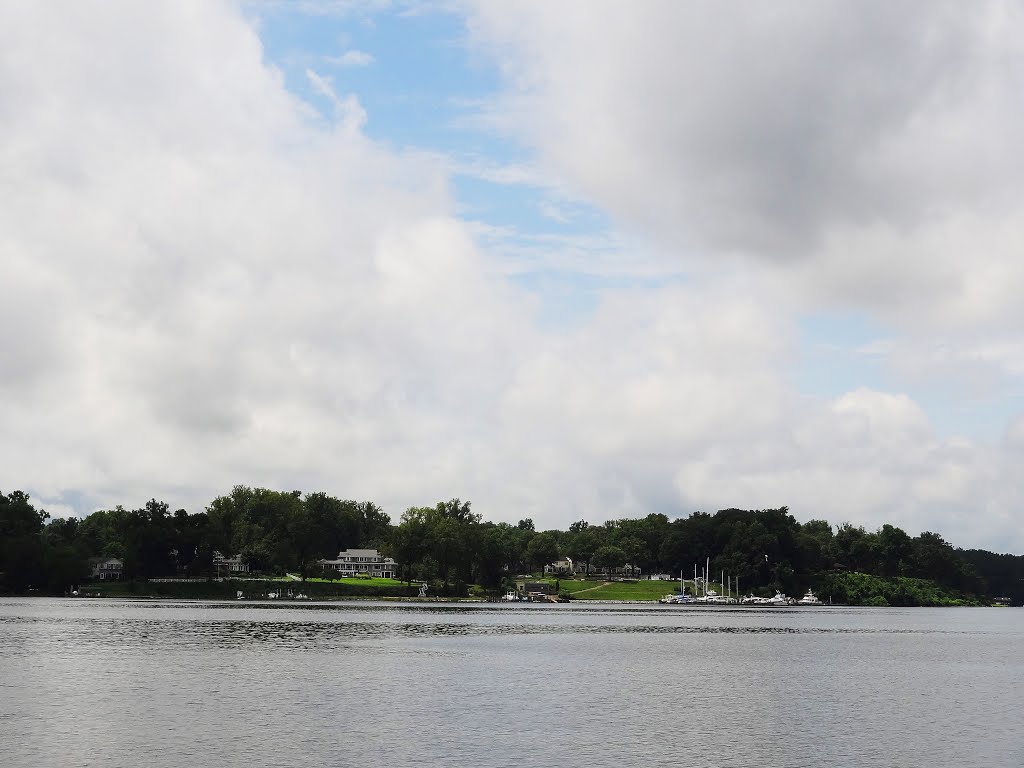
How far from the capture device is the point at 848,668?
85.5 metres

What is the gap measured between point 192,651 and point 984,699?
57.3 meters

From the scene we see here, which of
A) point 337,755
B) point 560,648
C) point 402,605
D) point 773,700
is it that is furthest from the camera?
point 402,605

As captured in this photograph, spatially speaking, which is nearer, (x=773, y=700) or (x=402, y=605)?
(x=773, y=700)

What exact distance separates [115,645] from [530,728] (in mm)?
50475

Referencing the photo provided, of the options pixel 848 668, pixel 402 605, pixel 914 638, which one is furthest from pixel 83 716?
pixel 402 605

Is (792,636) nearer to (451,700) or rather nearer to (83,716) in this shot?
(451,700)

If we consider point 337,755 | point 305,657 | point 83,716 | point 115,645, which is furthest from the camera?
point 115,645

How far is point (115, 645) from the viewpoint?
282 feet

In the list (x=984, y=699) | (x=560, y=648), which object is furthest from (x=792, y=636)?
(x=984, y=699)

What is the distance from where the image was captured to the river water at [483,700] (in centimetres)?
4244

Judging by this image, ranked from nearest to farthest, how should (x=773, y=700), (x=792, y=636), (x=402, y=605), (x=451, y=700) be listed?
(x=451, y=700)
(x=773, y=700)
(x=792, y=636)
(x=402, y=605)

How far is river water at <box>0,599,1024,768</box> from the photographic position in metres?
42.4

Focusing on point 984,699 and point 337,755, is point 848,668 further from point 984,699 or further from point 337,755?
point 337,755

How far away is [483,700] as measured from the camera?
57781 millimetres
